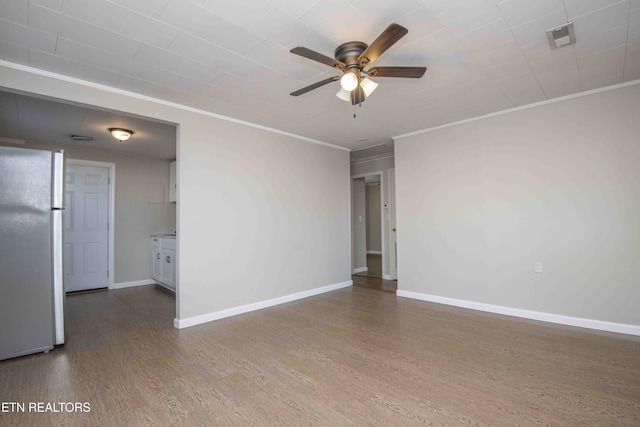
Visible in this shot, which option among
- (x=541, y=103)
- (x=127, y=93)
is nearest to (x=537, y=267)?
(x=541, y=103)

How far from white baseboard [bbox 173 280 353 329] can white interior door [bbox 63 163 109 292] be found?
2930 mm

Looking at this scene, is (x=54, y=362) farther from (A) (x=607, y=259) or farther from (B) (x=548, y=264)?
(A) (x=607, y=259)

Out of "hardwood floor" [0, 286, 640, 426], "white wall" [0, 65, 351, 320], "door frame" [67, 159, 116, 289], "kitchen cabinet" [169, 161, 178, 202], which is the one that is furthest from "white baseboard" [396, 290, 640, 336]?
"door frame" [67, 159, 116, 289]

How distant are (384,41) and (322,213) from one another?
3467 mm

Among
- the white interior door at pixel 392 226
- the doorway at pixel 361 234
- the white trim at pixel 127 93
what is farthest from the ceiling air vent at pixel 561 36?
the doorway at pixel 361 234

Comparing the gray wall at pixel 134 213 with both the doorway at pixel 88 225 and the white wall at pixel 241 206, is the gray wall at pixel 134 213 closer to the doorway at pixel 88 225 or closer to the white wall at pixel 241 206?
the doorway at pixel 88 225

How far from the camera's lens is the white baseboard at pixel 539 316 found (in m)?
3.12

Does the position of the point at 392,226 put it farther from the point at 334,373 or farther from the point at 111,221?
the point at 111,221

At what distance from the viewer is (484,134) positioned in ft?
13.1

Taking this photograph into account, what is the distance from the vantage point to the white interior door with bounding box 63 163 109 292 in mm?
5238

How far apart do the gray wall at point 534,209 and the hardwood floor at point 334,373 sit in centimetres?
47

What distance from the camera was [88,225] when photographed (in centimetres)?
539

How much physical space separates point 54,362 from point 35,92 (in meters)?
2.31

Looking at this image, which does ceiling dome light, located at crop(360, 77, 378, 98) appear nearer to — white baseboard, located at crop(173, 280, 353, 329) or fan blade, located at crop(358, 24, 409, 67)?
fan blade, located at crop(358, 24, 409, 67)
